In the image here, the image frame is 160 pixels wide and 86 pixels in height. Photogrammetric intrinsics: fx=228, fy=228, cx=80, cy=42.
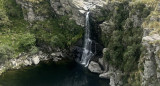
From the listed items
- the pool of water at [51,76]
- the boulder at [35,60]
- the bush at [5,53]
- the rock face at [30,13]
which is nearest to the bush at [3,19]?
the rock face at [30,13]

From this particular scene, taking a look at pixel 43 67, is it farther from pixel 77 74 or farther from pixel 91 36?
pixel 91 36

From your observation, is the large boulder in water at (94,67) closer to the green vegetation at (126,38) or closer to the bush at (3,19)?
the green vegetation at (126,38)

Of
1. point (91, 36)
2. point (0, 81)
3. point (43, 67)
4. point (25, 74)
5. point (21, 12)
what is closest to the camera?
point (0, 81)

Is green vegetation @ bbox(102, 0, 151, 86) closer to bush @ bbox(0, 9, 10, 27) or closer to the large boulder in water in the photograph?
the large boulder in water

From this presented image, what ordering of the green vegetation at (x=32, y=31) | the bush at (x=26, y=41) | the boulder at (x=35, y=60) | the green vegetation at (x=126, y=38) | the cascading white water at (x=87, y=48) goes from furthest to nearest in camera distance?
the cascading white water at (x=87, y=48) < the green vegetation at (x=32, y=31) < the bush at (x=26, y=41) < the boulder at (x=35, y=60) < the green vegetation at (x=126, y=38)

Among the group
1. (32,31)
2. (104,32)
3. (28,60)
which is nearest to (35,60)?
(28,60)

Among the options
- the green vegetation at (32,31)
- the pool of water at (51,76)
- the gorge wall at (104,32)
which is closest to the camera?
the gorge wall at (104,32)

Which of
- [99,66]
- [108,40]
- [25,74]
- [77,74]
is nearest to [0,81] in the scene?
[25,74]

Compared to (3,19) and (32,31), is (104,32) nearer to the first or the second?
(32,31)
